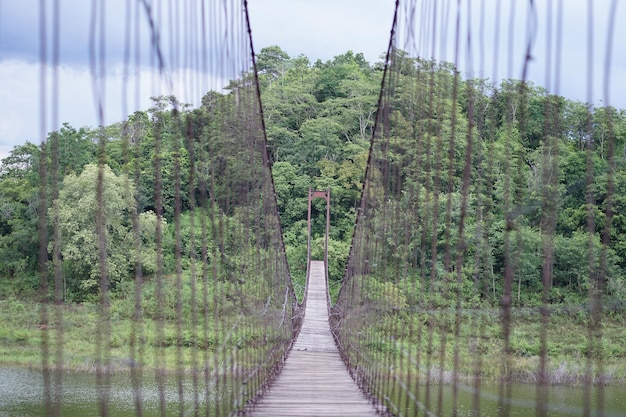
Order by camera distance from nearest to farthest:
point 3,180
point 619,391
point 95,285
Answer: point 619,391 < point 95,285 < point 3,180

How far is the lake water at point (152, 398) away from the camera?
34.4ft

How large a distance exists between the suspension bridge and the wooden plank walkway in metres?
0.03

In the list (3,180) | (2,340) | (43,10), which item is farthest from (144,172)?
(43,10)

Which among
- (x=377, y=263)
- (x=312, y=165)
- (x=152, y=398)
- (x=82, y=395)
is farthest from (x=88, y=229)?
(x=312, y=165)

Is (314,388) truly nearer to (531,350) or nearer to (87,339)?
(531,350)

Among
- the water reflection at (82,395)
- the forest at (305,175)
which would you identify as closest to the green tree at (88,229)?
the forest at (305,175)

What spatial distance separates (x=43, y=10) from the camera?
1.08m

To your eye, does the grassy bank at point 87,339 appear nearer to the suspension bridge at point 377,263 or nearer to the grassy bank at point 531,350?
the suspension bridge at point 377,263

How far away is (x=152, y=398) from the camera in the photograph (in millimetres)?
11539

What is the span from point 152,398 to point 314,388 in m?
7.56

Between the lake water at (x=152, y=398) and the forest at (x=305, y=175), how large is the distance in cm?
184

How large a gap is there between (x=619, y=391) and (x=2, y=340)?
1160cm

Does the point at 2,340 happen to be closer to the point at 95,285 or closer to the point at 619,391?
the point at 95,285

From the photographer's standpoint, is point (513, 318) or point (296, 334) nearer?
point (296, 334)
